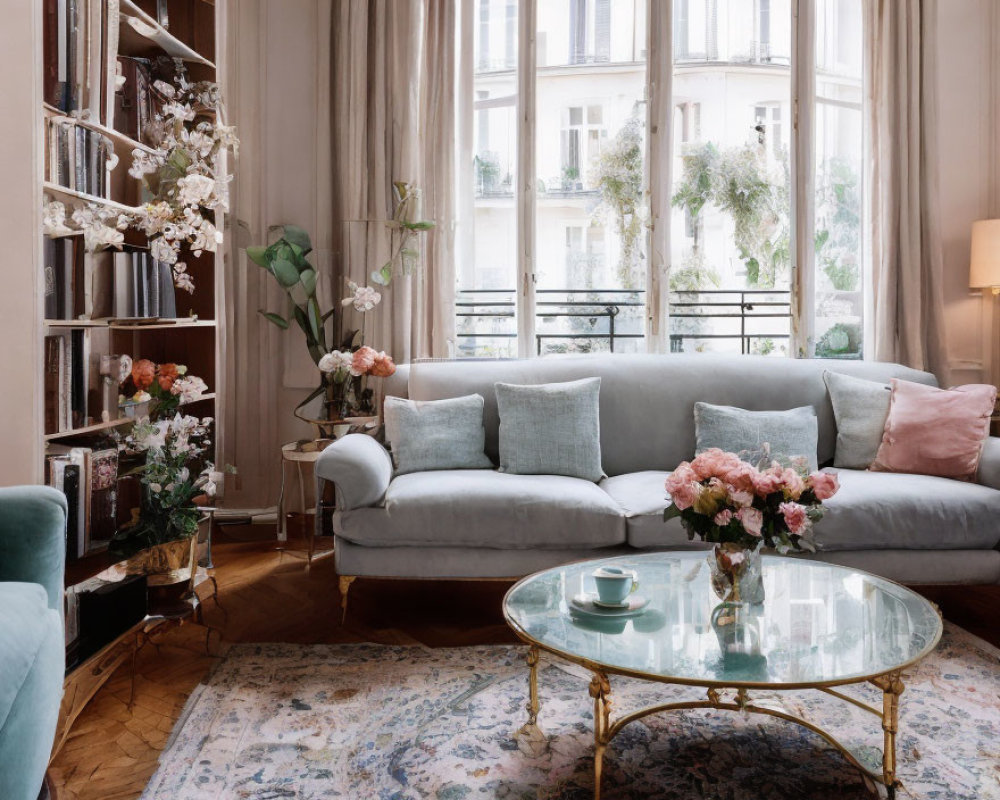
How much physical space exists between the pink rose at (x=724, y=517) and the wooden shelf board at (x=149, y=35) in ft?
8.45

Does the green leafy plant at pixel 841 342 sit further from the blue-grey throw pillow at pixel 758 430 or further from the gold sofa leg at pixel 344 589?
the gold sofa leg at pixel 344 589

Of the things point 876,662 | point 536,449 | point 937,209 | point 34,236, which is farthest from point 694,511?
point 937,209

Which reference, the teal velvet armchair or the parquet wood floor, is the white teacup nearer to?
the parquet wood floor

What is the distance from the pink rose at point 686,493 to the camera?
1.96 meters

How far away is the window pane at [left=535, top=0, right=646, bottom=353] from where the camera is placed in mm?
4188

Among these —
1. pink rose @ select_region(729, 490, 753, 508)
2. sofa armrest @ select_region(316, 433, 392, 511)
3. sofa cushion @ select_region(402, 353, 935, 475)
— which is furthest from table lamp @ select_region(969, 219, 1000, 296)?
sofa armrest @ select_region(316, 433, 392, 511)

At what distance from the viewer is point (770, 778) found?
188 centimetres

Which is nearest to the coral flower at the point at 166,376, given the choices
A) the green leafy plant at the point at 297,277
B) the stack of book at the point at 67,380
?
the stack of book at the point at 67,380

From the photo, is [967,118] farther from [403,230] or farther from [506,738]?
[506,738]

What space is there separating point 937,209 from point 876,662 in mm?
3017

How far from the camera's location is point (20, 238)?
2.17m

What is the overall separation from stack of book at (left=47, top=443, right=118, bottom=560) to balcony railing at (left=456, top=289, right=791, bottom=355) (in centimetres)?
191

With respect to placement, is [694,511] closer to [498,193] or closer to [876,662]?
[876,662]

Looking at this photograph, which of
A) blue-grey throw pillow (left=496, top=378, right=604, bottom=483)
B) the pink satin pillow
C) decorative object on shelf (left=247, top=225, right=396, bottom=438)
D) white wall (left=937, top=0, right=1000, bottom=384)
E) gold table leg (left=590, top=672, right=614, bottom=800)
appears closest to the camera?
gold table leg (left=590, top=672, right=614, bottom=800)
